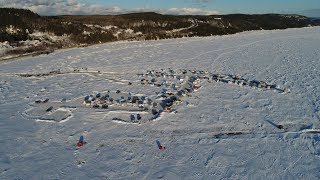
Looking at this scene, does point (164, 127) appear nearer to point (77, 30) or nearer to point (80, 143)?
point (80, 143)

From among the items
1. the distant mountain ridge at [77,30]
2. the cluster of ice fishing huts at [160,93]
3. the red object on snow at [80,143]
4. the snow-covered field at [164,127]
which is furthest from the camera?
the distant mountain ridge at [77,30]

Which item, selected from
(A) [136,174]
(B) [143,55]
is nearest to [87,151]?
(A) [136,174]

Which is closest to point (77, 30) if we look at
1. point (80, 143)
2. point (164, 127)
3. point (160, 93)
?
point (160, 93)

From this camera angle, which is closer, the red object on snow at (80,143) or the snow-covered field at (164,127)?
the snow-covered field at (164,127)

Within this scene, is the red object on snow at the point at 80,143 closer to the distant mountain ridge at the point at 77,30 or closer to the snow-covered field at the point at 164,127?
the snow-covered field at the point at 164,127

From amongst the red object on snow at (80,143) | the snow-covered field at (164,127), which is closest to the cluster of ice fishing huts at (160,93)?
the snow-covered field at (164,127)

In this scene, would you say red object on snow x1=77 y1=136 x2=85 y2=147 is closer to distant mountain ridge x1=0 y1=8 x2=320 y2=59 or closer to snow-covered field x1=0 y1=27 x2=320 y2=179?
snow-covered field x1=0 y1=27 x2=320 y2=179

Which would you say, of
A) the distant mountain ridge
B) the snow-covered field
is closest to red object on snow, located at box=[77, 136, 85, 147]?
the snow-covered field

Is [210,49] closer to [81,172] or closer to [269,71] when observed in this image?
[269,71]
